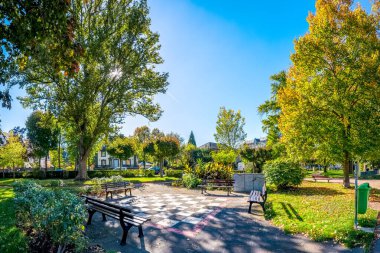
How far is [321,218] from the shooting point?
24.6 ft

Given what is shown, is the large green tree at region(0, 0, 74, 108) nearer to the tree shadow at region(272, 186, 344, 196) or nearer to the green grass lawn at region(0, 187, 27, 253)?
the green grass lawn at region(0, 187, 27, 253)

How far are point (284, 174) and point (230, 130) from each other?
1018 inches

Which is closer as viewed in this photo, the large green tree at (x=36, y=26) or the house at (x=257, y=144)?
the large green tree at (x=36, y=26)

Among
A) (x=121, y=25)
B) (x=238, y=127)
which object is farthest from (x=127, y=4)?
(x=238, y=127)

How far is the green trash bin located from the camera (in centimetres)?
721

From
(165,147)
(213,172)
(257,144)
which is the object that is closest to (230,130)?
(257,144)

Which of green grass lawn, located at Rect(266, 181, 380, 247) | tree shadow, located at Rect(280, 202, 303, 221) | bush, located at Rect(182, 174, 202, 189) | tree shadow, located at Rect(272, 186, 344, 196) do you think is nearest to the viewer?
green grass lawn, located at Rect(266, 181, 380, 247)

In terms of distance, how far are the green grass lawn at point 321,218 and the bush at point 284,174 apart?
3.12 m

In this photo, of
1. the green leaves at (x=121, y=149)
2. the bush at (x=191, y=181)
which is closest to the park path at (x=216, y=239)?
the bush at (x=191, y=181)

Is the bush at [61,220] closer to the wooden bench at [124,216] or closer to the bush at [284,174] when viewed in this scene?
the wooden bench at [124,216]

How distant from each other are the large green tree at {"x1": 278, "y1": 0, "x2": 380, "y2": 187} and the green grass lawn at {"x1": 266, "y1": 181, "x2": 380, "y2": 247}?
13.6 ft

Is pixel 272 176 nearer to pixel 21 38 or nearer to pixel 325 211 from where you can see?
pixel 325 211

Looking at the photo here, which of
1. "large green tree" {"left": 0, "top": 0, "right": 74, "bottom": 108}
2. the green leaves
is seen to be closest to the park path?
"large green tree" {"left": 0, "top": 0, "right": 74, "bottom": 108}

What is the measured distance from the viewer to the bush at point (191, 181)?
17.5 metres
